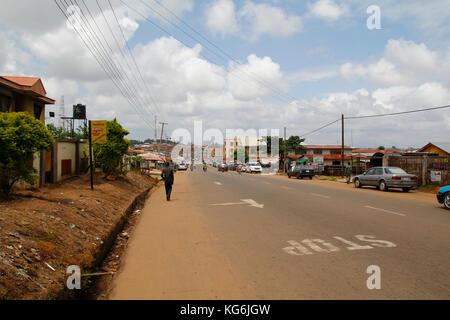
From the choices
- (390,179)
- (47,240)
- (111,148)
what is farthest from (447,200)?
(111,148)

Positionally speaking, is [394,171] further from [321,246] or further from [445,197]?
[321,246]

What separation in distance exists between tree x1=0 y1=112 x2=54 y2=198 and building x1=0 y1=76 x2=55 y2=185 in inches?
176

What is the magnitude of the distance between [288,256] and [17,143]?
6.75 metres

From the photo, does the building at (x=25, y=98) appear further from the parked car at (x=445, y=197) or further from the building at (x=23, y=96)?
the parked car at (x=445, y=197)

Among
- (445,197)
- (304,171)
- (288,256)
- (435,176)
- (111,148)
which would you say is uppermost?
(111,148)

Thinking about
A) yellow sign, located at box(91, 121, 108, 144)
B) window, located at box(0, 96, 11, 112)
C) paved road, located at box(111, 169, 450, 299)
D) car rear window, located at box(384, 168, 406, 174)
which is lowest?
paved road, located at box(111, 169, 450, 299)

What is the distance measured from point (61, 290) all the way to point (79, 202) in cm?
575

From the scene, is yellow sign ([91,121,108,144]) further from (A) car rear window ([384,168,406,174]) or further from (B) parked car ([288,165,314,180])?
(B) parked car ([288,165,314,180])

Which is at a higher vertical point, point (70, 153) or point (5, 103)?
point (5, 103)

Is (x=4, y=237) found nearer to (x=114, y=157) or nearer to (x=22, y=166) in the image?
(x=22, y=166)

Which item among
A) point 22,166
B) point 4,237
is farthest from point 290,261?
point 22,166

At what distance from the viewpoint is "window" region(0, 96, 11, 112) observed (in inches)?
633

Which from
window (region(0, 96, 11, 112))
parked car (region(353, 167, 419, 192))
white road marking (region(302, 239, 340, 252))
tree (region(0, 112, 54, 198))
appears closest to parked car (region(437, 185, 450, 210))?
parked car (region(353, 167, 419, 192))

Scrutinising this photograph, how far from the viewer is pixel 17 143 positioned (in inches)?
302
